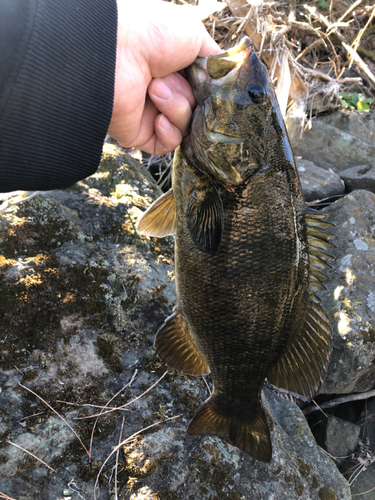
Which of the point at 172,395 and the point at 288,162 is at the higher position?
the point at 288,162

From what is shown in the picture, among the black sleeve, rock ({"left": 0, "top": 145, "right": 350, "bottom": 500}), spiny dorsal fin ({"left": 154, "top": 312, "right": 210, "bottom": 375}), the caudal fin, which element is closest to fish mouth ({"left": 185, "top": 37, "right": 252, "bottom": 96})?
the black sleeve

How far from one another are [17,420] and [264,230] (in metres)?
1.82

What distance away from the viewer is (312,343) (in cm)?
205

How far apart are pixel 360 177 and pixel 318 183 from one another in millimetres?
734

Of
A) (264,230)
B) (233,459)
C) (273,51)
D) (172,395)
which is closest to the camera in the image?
(264,230)

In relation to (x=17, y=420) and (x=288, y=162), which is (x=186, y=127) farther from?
(x=17, y=420)

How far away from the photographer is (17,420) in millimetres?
1998

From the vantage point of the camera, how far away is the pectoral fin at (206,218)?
1.78 metres

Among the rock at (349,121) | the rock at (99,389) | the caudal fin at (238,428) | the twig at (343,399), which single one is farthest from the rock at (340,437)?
the rock at (349,121)

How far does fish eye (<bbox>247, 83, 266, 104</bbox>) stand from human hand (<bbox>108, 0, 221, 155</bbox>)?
1.05ft

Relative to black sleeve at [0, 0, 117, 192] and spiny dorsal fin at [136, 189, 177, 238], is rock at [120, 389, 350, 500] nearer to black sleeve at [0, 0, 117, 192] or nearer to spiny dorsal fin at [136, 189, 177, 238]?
spiny dorsal fin at [136, 189, 177, 238]

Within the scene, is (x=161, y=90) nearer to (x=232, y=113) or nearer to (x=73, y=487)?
(x=232, y=113)

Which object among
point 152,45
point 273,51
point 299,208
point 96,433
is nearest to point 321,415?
point 96,433

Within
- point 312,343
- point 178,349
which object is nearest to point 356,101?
point 312,343
